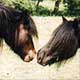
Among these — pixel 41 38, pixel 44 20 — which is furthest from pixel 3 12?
pixel 44 20

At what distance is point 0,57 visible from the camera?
8.80 meters

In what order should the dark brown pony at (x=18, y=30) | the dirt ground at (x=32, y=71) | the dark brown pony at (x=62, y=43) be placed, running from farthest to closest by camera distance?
the dirt ground at (x=32, y=71) → the dark brown pony at (x=18, y=30) → the dark brown pony at (x=62, y=43)

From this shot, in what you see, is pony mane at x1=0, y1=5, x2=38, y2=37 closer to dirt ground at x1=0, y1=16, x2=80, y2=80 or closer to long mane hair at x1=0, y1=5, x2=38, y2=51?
long mane hair at x1=0, y1=5, x2=38, y2=51

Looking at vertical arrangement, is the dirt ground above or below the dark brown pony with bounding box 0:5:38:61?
below

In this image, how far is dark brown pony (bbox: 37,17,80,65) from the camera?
12.9ft

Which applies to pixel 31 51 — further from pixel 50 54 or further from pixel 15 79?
pixel 15 79

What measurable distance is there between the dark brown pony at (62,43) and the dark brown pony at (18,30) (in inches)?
7.3

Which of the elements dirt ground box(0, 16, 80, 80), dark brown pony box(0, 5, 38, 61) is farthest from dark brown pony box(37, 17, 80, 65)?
dirt ground box(0, 16, 80, 80)

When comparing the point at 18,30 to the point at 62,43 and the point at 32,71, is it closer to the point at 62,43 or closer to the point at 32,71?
the point at 62,43

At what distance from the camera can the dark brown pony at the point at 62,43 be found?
12.9 feet

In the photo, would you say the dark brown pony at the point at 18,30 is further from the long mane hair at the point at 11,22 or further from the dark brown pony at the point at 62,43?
the dark brown pony at the point at 62,43

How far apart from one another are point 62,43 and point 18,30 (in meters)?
0.46

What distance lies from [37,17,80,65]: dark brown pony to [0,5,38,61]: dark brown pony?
0.18 metres

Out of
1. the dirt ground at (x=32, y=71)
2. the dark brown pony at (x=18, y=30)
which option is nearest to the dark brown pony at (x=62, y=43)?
the dark brown pony at (x=18, y=30)
